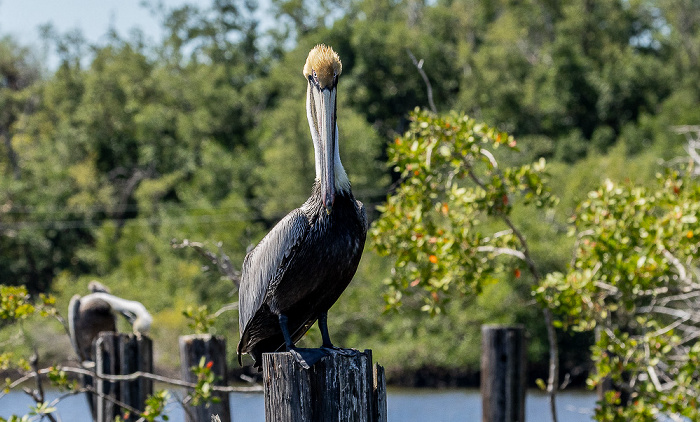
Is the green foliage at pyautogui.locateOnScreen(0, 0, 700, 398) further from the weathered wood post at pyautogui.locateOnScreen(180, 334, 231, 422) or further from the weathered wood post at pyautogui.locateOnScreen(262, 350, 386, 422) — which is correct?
the weathered wood post at pyautogui.locateOnScreen(262, 350, 386, 422)

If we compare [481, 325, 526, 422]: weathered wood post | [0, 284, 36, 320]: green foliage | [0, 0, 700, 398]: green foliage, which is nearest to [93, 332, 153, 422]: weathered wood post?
[0, 284, 36, 320]: green foliage

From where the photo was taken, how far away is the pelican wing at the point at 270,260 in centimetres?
360

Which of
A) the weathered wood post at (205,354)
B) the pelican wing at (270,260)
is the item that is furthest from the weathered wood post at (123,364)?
the pelican wing at (270,260)

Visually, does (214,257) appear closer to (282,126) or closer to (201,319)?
(201,319)

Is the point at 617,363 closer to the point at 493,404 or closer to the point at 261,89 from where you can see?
the point at 493,404

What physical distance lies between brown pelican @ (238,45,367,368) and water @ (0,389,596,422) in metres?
13.8

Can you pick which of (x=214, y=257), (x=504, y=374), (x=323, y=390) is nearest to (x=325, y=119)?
(x=323, y=390)

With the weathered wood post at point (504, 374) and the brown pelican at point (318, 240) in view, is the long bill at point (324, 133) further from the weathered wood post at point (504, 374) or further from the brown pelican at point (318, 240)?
the weathered wood post at point (504, 374)

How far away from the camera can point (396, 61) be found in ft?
116

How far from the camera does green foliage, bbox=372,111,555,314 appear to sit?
5.89 m

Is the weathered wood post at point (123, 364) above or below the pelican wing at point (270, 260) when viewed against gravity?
below

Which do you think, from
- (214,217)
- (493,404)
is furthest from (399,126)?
(493,404)

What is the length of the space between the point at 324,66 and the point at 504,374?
3396 mm

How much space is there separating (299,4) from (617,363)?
3900cm
